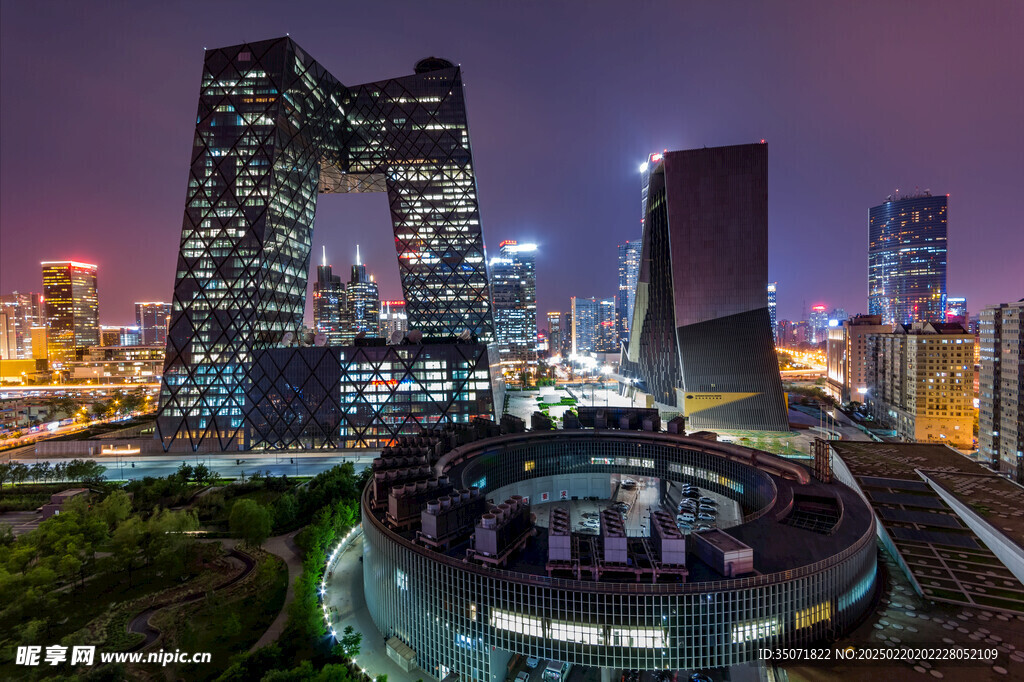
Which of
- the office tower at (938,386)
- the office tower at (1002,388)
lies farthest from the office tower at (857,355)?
the office tower at (1002,388)

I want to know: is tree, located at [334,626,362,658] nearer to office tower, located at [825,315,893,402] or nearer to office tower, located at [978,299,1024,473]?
office tower, located at [978,299,1024,473]

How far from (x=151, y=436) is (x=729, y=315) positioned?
336ft

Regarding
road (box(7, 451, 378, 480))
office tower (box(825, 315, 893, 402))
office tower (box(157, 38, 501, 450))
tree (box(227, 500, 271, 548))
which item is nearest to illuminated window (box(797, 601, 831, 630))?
tree (box(227, 500, 271, 548))

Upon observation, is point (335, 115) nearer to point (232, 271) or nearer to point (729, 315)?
point (232, 271)

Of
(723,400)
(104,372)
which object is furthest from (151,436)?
(104,372)

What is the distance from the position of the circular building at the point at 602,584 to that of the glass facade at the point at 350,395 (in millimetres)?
40461

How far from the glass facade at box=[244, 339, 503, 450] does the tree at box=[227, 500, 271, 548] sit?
3309 cm

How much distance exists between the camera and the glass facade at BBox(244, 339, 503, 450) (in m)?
70.4

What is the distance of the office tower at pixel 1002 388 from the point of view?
57750 millimetres

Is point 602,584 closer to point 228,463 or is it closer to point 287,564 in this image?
point 287,564

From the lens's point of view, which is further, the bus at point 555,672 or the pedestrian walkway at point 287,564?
the pedestrian walkway at point 287,564

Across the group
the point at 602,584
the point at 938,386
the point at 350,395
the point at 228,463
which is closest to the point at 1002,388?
the point at 938,386

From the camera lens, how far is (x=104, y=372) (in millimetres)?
153125

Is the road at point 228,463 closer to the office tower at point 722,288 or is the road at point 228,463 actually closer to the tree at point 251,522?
the tree at point 251,522
